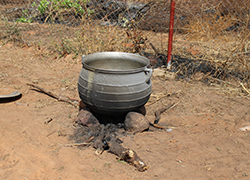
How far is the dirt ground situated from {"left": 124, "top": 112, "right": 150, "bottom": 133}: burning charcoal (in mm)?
92

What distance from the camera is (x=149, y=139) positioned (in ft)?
9.12

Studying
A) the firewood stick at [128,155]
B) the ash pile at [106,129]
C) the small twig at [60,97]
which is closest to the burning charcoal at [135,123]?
the ash pile at [106,129]

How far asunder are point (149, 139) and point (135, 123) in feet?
0.87

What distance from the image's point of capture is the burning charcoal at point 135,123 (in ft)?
9.37

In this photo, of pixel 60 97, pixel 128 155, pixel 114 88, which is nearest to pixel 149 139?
pixel 128 155

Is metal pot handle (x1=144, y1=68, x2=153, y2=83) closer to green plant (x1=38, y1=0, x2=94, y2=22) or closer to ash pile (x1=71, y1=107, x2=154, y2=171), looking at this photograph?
ash pile (x1=71, y1=107, x2=154, y2=171)

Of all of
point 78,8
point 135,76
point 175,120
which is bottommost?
point 175,120

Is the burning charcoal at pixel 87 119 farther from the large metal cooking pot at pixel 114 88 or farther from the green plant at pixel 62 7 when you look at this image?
the green plant at pixel 62 7

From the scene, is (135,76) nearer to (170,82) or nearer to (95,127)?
(95,127)

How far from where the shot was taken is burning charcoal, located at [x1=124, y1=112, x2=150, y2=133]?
2855mm

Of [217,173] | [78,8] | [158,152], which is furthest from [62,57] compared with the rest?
[217,173]

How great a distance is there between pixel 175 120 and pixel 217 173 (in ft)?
3.62

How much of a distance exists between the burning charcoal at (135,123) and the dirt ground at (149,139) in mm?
92

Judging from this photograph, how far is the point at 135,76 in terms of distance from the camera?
2.71m
